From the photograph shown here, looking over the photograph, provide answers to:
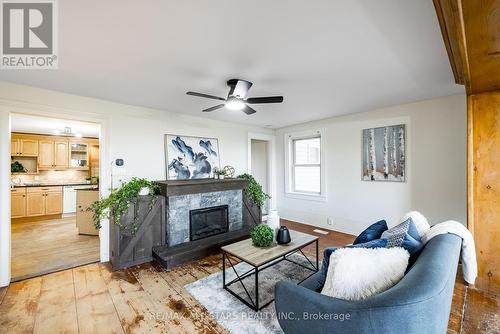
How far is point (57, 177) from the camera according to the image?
616 cm

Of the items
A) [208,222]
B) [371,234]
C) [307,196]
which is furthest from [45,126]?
[371,234]

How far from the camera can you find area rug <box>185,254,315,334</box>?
1.82 m

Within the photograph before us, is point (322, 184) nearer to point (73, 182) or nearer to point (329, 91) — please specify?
point (329, 91)

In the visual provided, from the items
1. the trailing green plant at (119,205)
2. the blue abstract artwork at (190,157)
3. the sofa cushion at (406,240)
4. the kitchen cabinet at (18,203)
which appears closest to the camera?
the sofa cushion at (406,240)

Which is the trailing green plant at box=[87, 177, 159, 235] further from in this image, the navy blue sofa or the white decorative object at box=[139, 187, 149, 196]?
the navy blue sofa

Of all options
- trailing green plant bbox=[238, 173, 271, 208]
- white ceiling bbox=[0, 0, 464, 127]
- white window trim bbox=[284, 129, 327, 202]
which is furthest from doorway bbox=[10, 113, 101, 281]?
white window trim bbox=[284, 129, 327, 202]

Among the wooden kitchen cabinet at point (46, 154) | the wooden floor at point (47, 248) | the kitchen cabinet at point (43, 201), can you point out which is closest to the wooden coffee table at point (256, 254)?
the wooden floor at point (47, 248)

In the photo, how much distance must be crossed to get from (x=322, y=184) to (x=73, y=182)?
6.64 meters

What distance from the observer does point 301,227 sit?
15.5 ft

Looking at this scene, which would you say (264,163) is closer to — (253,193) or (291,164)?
Answer: (291,164)

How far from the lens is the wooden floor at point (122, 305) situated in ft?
6.01

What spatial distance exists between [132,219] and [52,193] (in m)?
4.25

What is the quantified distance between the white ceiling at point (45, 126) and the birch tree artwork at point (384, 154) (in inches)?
201

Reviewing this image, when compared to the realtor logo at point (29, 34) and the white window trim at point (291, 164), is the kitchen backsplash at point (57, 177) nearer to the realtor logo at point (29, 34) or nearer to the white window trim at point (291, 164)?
the realtor logo at point (29, 34)
